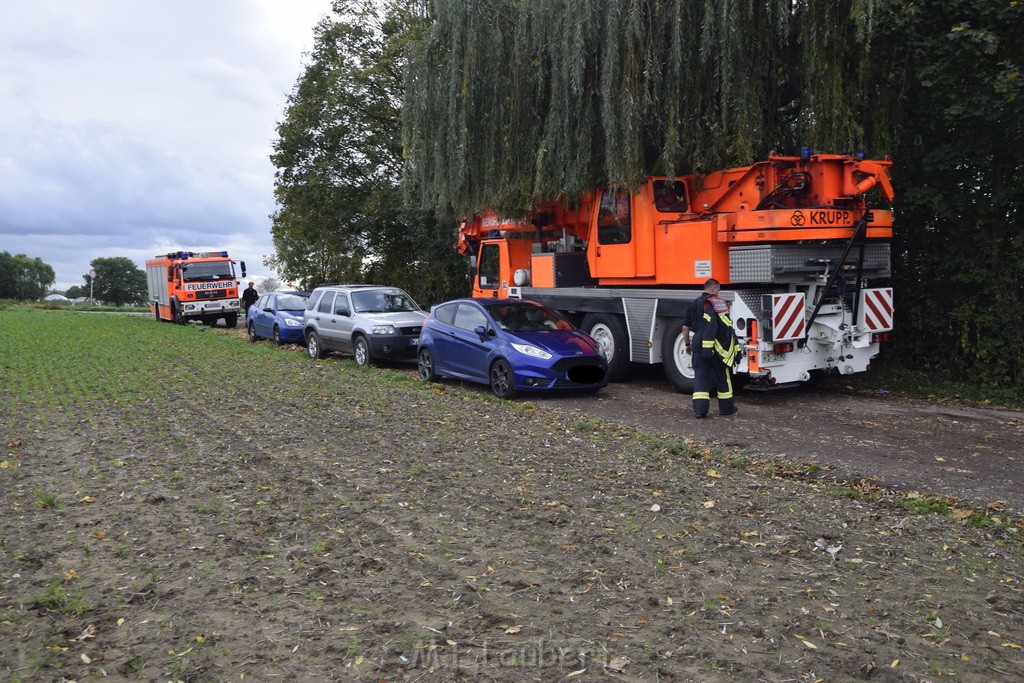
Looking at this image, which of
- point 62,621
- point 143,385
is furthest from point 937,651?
point 143,385

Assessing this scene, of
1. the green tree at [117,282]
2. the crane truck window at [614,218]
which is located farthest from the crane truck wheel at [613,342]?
the green tree at [117,282]

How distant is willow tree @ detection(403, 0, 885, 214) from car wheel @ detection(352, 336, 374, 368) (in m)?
4.34

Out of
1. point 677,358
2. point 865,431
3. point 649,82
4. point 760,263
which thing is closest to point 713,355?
point 760,263

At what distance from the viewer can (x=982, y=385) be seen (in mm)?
13570

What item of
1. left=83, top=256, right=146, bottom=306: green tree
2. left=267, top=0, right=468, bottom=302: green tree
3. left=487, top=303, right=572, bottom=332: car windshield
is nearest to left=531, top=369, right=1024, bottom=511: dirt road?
left=487, top=303, right=572, bottom=332: car windshield

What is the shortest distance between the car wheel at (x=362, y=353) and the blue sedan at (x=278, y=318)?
5.39m

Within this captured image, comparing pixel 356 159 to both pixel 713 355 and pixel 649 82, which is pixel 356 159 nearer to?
pixel 649 82

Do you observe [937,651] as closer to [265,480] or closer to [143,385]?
[265,480]

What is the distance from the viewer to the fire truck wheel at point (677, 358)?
1362 centimetres

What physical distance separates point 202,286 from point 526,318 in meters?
22.8

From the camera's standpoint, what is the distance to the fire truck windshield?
3331cm

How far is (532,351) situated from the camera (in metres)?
13.2

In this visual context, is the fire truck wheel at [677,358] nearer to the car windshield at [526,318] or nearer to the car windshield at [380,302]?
the car windshield at [526,318]

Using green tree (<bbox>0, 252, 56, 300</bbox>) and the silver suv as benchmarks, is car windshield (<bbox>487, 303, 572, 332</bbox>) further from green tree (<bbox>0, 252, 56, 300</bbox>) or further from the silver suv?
green tree (<bbox>0, 252, 56, 300</bbox>)
